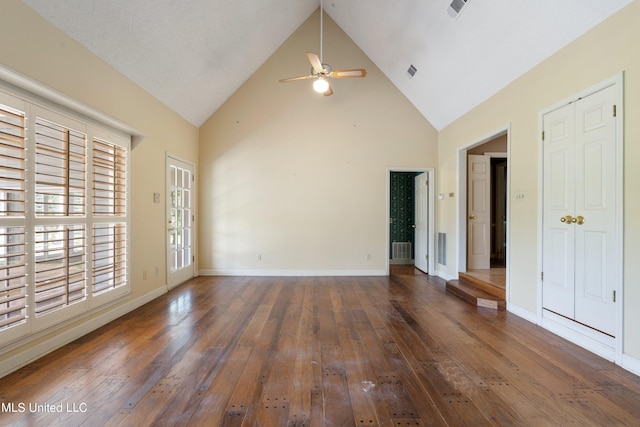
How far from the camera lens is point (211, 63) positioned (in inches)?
161

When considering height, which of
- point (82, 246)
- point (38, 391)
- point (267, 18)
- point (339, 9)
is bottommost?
point (38, 391)

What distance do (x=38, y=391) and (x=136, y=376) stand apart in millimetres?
591

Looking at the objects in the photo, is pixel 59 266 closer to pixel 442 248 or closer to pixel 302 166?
pixel 302 166

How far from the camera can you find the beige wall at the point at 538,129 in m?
2.10

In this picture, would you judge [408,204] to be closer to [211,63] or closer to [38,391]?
[211,63]

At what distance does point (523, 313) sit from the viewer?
3205 mm

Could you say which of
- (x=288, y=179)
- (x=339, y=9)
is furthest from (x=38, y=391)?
(x=339, y=9)

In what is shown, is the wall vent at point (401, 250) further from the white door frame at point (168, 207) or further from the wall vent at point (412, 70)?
the white door frame at point (168, 207)

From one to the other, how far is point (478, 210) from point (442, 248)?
960 mm

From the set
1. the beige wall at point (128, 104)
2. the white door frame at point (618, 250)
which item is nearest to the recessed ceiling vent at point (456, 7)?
the white door frame at point (618, 250)

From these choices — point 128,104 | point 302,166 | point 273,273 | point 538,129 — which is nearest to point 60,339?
point 128,104

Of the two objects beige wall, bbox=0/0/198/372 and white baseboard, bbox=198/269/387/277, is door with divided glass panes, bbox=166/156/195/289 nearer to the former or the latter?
beige wall, bbox=0/0/198/372

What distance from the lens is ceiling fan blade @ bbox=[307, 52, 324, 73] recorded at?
3.04 m

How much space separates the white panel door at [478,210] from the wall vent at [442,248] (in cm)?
39
